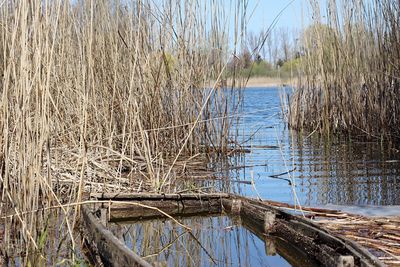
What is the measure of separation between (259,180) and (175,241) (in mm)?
1897

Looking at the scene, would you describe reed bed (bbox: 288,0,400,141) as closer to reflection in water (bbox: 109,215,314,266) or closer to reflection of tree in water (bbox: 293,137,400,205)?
reflection of tree in water (bbox: 293,137,400,205)

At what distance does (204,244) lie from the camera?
295 cm

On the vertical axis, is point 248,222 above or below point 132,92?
below

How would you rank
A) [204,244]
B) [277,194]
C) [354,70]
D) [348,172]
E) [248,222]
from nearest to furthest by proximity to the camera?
[204,244], [248,222], [277,194], [348,172], [354,70]

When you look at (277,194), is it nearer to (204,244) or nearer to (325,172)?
(325,172)

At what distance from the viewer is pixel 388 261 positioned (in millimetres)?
2426

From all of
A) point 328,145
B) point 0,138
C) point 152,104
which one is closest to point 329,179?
point 152,104

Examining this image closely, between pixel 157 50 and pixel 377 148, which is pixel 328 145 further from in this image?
pixel 157 50

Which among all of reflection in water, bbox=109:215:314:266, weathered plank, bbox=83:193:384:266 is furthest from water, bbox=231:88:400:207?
reflection in water, bbox=109:215:314:266

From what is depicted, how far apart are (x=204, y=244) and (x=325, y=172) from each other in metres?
2.50

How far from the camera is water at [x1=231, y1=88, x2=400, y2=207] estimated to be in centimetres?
407

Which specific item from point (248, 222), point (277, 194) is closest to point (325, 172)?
point (277, 194)

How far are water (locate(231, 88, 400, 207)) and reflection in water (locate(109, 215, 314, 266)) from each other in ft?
0.84

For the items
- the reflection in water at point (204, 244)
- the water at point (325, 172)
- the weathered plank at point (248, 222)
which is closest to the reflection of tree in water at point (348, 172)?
the water at point (325, 172)
